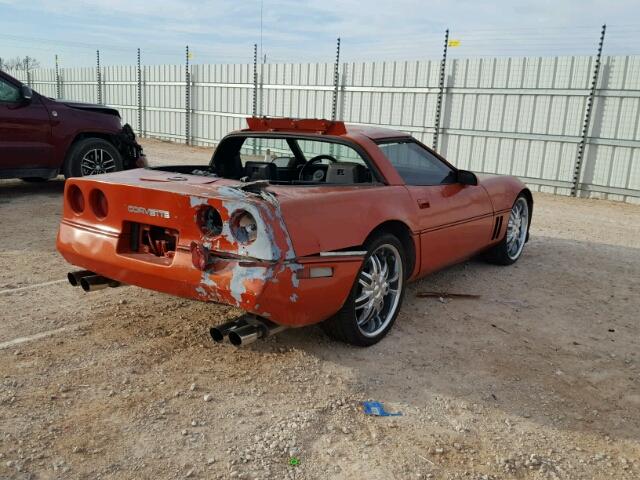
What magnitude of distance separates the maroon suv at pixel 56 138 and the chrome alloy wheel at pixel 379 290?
240 inches

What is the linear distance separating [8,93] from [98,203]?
17.5 feet

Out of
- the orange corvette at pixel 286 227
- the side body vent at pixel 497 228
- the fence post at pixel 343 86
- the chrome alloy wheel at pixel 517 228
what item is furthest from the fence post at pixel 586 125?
the orange corvette at pixel 286 227

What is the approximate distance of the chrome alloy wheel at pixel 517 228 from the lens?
561 centimetres

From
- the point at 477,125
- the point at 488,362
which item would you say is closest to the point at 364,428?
the point at 488,362

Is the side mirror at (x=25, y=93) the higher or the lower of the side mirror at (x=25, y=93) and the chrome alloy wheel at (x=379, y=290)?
the higher

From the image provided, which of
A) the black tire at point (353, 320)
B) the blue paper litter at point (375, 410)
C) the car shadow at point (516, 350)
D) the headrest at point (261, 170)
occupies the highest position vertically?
the headrest at point (261, 170)

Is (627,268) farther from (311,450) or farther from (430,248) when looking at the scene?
(311,450)

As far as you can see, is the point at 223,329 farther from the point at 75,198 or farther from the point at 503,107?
the point at 503,107

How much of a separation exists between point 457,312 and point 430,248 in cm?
58

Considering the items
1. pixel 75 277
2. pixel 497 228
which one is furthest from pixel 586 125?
pixel 75 277

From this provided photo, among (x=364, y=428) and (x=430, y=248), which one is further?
(x=430, y=248)

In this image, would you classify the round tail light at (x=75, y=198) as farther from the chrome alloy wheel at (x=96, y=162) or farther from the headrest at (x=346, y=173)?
Result: the chrome alloy wheel at (x=96, y=162)

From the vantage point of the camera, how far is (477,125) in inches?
470

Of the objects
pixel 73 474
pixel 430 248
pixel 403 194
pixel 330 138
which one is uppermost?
pixel 330 138
